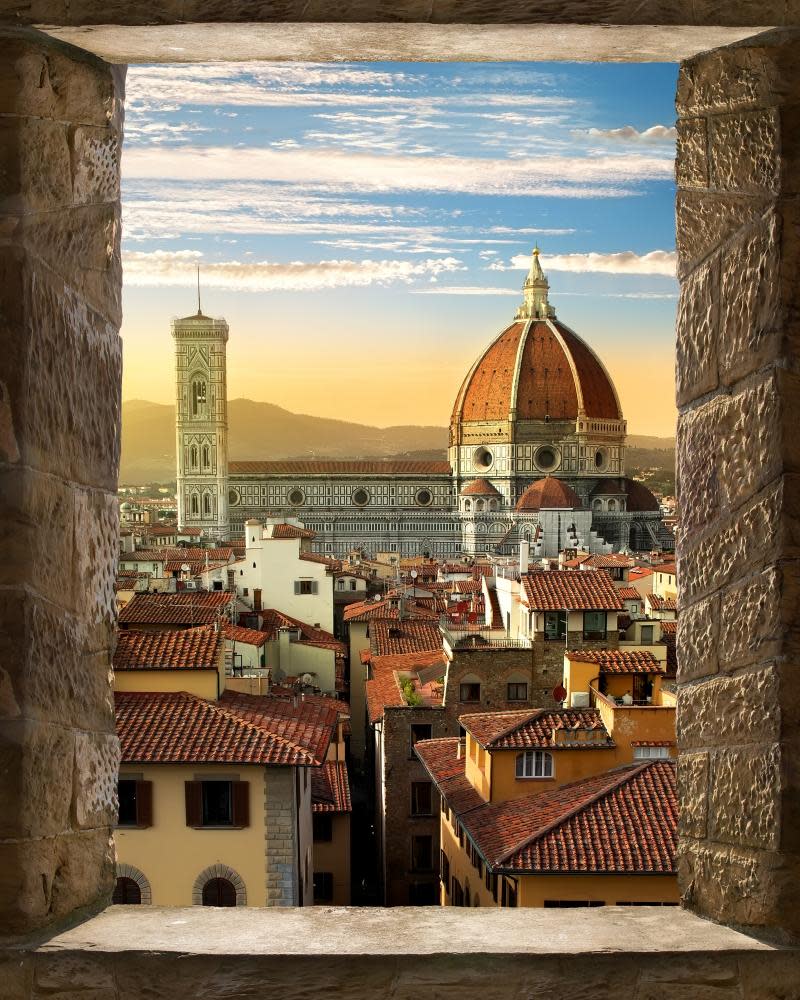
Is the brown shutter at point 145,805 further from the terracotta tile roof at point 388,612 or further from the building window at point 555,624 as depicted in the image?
the terracotta tile roof at point 388,612

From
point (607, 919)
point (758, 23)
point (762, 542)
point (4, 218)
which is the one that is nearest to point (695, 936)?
point (607, 919)

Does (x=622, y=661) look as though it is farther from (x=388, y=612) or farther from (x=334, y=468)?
(x=334, y=468)

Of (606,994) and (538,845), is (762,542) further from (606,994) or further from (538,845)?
(538,845)

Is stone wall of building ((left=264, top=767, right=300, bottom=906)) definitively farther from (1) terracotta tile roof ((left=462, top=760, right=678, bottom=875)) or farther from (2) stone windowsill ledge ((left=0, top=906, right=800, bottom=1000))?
(2) stone windowsill ledge ((left=0, top=906, right=800, bottom=1000))

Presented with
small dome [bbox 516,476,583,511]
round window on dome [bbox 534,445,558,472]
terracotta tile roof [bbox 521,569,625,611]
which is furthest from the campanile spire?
terracotta tile roof [bbox 521,569,625,611]

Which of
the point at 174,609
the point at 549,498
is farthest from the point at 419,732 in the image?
the point at 549,498
